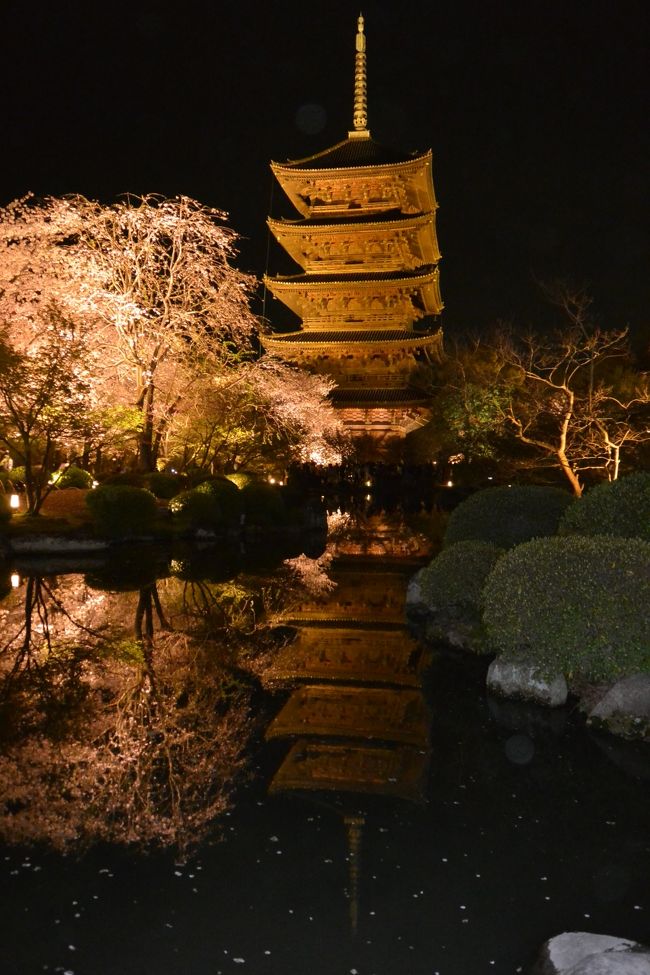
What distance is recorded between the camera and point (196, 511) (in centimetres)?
2236

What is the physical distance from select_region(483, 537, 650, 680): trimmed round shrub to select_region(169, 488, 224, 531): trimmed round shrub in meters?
15.3

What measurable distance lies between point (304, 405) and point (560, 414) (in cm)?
1313

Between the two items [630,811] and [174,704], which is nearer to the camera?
[630,811]

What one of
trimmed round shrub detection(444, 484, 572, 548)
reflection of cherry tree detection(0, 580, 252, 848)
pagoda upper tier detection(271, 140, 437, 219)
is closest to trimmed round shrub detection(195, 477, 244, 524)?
trimmed round shrub detection(444, 484, 572, 548)

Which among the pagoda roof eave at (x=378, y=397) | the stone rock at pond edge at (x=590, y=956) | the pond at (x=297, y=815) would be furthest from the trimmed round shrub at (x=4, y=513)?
the pagoda roof eave at (x=378, y=397)

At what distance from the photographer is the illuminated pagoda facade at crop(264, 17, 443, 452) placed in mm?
40281

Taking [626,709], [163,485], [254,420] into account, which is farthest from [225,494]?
[626,709]

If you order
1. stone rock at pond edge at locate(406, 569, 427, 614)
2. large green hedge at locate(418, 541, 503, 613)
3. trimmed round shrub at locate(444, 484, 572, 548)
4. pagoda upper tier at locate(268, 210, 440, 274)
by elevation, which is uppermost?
pagoda upper tier at locate(268, 210, 440, 274)

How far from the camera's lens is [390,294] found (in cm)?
4109

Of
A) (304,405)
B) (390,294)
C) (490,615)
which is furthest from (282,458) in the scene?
(490,615)

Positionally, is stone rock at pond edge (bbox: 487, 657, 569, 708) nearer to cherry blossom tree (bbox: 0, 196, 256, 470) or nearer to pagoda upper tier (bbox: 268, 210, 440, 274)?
cherry blossom tree (bbox: 0, 196, 256, 470)

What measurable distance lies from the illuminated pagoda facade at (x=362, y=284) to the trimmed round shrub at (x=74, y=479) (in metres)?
17.9

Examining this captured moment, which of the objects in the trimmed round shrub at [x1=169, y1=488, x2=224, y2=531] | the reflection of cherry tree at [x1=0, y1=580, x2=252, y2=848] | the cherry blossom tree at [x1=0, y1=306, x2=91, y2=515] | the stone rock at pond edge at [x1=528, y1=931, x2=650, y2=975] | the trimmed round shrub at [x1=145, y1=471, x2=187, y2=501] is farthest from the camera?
the trimmed round shrub at [x1=145, y1=471, x2=187, y2=501]

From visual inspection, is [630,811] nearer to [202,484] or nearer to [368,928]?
[368,928]
